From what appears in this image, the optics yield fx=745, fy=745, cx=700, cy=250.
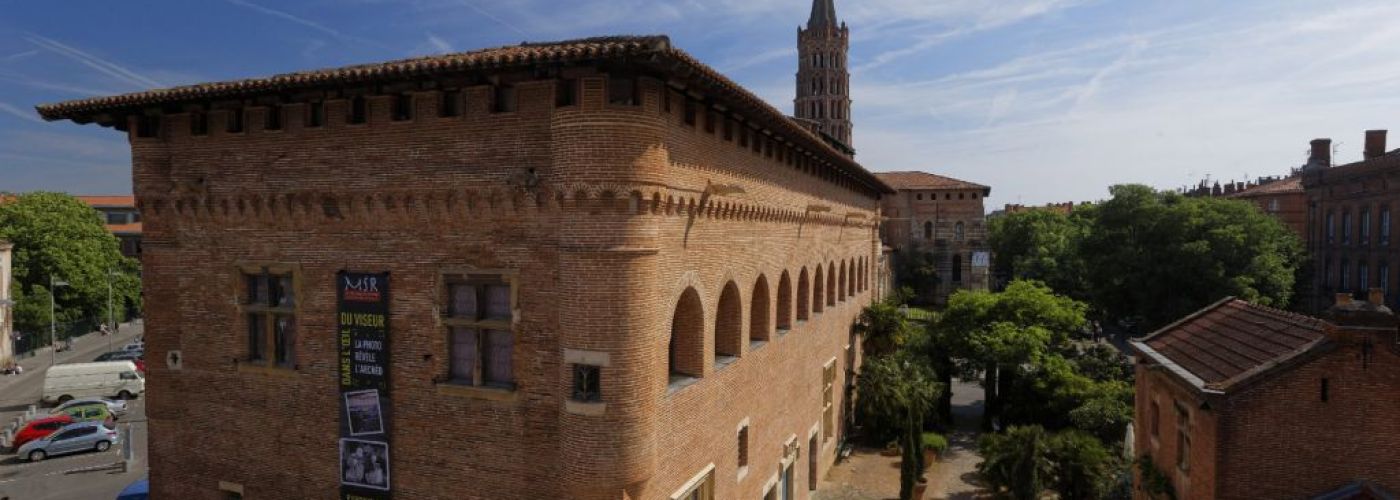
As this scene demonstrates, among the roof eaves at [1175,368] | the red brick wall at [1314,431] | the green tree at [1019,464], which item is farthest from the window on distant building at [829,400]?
the red brick wall at [1314,431]

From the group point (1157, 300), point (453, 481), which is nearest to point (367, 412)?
point (453, 481)

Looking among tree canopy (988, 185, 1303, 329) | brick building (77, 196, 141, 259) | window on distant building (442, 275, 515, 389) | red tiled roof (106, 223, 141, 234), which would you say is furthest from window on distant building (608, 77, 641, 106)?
brick building (77, 196, 141, 259)

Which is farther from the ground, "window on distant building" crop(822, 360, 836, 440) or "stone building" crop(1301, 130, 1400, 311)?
"stone building" crop(1301, 130, 1400, 311)

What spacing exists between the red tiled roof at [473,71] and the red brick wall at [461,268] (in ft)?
2.05

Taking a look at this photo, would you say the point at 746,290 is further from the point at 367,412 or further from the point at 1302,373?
the point at 1302,373

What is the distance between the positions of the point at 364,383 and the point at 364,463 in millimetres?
1258

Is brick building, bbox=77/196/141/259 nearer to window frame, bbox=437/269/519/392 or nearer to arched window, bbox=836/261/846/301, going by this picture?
arched window, bbox=836/261/846/301

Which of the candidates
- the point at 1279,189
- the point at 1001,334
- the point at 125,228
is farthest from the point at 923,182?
the point at 125,228

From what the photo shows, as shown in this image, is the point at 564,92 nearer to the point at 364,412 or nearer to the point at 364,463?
the point at 364,412

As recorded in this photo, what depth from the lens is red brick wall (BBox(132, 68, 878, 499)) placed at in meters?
9.62

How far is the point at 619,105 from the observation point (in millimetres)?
9312

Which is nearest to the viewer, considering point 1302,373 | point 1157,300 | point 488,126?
point 488,126

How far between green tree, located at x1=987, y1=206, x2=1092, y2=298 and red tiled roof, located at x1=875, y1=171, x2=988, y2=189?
331 inches

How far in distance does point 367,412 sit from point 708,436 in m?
5.37
